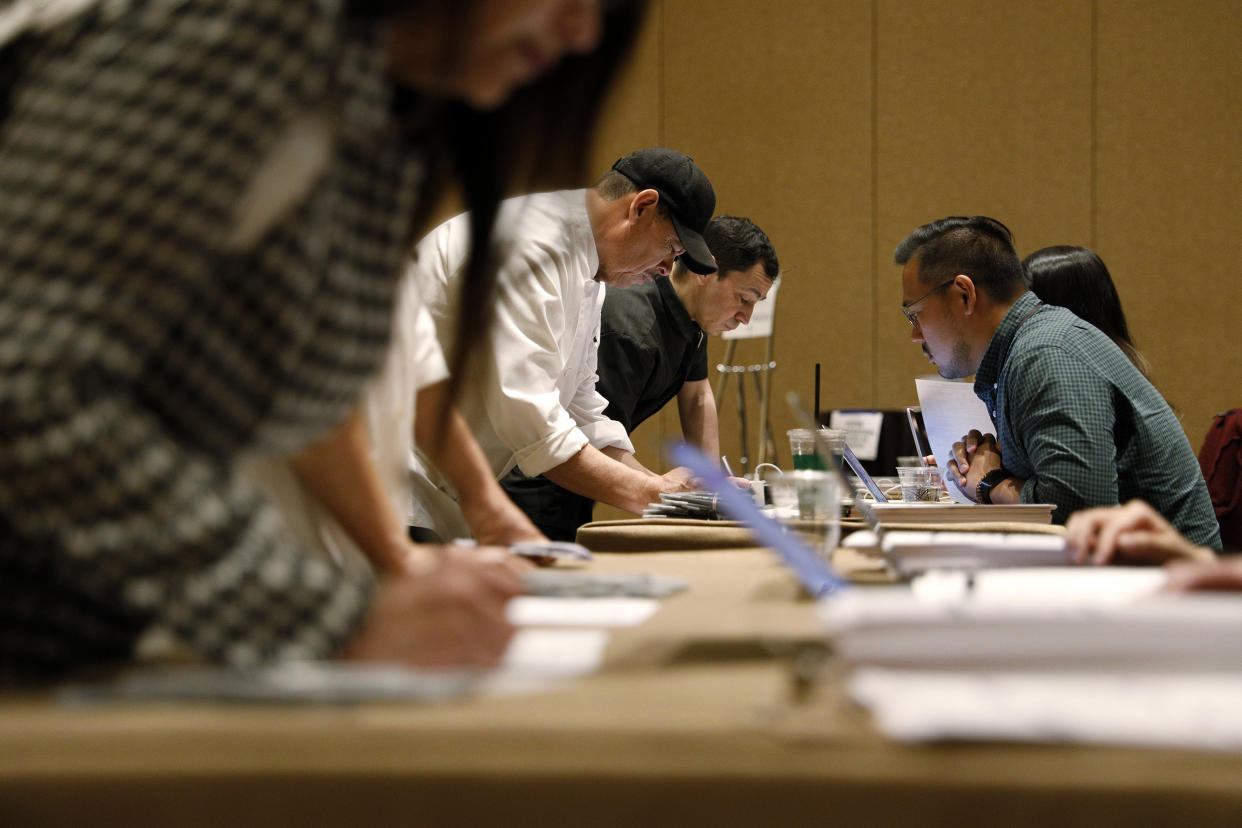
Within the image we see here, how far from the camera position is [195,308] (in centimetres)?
59

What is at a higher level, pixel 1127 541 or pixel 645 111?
pixel 645 111

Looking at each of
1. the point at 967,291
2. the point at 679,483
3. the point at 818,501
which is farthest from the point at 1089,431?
the point at 818,501

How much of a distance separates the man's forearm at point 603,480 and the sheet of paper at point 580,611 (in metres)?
1.44

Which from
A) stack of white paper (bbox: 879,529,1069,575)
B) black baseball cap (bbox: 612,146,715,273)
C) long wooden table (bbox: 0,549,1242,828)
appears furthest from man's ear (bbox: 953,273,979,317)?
long wooden table (bbox: 0,549,1242,828)

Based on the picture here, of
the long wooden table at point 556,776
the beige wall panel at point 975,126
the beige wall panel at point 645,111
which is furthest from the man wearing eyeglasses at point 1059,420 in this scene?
the beige wall panel at point 645,111

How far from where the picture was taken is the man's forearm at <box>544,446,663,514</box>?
95.2 inches

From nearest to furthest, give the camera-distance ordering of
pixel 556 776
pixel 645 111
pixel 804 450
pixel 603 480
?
pixel 556 776 < pixel 804 450 < pixel 603 480 < pixel 645 111

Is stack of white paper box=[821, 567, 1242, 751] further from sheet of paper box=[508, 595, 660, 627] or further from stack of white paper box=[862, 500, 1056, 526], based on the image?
stack of white paper box=[862, 500, 1056, 526]

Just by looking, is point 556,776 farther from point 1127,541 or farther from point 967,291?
point 967,291

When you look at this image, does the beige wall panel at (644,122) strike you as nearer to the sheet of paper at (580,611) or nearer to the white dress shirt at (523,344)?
the white dress shirt at (523,344)

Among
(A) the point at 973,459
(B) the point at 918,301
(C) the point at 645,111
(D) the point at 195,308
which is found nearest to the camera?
(D) the point at 195,308

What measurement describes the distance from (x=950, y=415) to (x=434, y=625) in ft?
7.54

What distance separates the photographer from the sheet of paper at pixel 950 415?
269 cm

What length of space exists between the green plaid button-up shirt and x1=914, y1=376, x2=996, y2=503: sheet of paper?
8.8 inches
